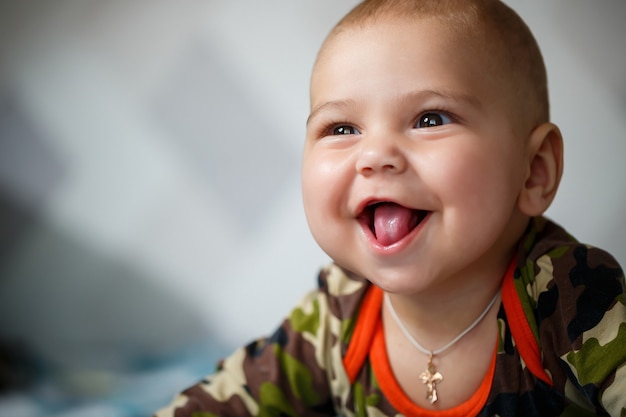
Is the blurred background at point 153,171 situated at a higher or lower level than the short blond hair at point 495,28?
higher

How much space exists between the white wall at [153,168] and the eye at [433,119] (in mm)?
708

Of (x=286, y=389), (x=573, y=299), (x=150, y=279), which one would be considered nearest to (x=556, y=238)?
(x=573, y=299)

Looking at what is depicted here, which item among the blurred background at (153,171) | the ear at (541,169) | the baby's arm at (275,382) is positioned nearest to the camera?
the ear at (541,169)

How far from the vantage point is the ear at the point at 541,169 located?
0.82m

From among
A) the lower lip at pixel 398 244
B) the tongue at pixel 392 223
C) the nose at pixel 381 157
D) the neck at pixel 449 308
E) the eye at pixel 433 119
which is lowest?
the neck at pixel 449 308

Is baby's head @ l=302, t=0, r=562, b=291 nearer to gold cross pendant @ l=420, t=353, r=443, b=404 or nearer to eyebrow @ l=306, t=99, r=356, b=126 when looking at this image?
eyebrow @ l=306, t=99, r=356, b=126

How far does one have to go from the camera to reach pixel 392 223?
76 centimetres

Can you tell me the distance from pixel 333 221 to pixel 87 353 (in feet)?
2.72

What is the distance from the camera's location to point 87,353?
1420 mm

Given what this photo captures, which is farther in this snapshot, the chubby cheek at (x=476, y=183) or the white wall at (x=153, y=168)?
the white wall at (x=153, y=168)

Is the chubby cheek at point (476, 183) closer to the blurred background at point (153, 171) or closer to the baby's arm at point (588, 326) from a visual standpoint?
the baby's arm at point (588, 326)

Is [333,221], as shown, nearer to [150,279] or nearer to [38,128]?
[150,279]

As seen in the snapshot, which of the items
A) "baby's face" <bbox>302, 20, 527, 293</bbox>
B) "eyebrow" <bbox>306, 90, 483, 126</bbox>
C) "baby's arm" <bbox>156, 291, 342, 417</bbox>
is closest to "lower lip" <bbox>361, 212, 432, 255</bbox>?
"baby's face" <bbox>302, 20, 527, 293</bbox>

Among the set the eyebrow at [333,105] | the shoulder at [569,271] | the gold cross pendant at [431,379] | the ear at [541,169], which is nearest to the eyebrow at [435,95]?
the eyebrow at [333,105]
